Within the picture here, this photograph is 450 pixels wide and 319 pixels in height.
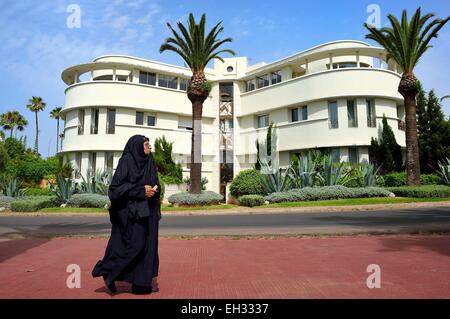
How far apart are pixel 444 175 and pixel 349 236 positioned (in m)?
18.9

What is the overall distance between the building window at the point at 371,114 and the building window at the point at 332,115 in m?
2.57

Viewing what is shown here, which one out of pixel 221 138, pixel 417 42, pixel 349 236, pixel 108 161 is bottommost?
pixel 349 236

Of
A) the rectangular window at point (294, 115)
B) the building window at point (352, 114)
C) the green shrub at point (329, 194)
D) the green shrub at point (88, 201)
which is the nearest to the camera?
the green shrub at point (329, 194)

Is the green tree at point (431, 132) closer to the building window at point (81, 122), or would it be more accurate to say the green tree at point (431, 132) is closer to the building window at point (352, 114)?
the building window at point (352, 114)

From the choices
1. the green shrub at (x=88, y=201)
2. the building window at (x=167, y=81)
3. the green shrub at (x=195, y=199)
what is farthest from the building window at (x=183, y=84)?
Answer: the green shrub at (x=88, y=201)

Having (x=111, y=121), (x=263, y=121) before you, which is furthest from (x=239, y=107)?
(x=111, y=121)

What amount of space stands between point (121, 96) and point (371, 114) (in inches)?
848

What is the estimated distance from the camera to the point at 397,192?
22.2 meters

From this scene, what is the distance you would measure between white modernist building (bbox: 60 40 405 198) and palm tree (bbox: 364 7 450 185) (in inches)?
168

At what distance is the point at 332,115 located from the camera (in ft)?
95.7

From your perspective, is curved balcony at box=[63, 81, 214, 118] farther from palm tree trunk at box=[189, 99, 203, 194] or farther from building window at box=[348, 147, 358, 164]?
building window at box=[348, 147, 358, 164]

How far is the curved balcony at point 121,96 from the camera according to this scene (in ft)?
103
